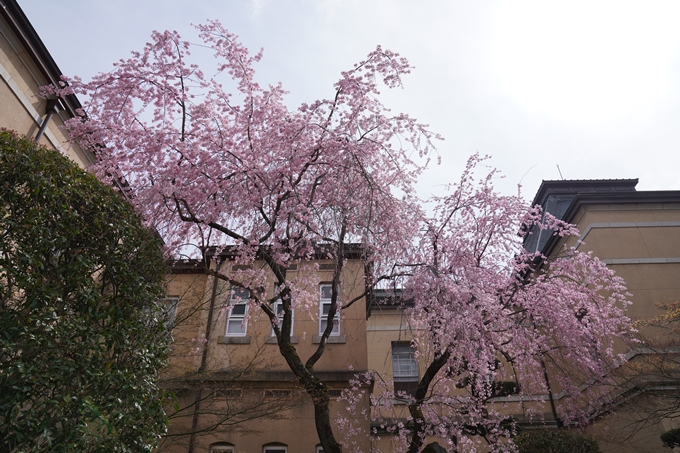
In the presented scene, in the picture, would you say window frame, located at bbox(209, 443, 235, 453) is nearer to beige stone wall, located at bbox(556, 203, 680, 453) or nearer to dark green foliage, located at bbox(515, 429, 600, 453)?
dark green foliage, located at bbox(515, 429, 600, 453)

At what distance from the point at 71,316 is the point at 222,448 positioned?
329 inches

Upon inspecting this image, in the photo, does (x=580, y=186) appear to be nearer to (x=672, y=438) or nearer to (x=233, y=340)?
(x=672, y=438)

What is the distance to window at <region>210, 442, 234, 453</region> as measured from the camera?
11.5 metres

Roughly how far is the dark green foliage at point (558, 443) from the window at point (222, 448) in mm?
7197

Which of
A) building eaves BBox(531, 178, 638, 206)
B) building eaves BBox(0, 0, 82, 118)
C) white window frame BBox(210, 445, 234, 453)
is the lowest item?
white window frame BBox(210, 445, 234, 453)

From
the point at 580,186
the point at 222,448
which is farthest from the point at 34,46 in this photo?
the point at 580,186

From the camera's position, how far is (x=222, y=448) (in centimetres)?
1152

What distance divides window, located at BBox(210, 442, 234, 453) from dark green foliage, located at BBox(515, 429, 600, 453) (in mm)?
7197

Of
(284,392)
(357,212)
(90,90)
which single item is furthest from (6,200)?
(284,392)

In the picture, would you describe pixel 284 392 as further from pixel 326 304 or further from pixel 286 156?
pixel 286 156

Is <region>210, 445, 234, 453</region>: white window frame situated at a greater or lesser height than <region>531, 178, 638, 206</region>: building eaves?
lesser

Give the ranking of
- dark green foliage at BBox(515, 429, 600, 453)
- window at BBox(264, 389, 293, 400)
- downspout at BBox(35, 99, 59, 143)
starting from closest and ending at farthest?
downspout at BBox(35, 99, 59, 143) → dark green foliage at BBox(515, 429, 600, 453) → window at BBox(264, 389, 293, 400)

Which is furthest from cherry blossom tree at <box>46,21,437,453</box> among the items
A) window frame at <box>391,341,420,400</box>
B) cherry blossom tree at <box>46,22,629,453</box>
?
window frame at <box>391,341,420,400</box>

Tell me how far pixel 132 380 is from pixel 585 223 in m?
14.1
